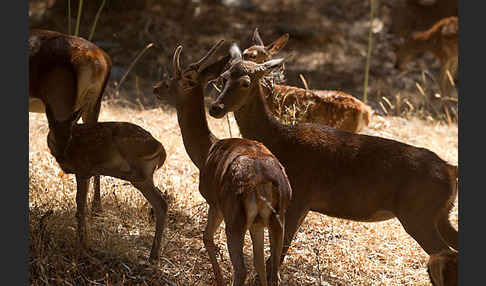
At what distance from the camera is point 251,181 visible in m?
3.94

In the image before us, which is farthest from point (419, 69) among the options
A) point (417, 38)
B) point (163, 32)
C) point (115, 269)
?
point (115, 269)

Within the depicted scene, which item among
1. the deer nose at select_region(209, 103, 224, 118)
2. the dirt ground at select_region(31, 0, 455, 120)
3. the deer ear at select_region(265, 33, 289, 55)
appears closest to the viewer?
the deer nose at select_region(209, 103, 224, 118)

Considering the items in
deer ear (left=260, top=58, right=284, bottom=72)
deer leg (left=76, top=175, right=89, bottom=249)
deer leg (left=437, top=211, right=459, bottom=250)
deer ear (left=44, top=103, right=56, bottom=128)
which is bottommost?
deer leg (left=76, top=175, right=89, bottom=249)

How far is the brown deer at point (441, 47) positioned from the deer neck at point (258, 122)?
6549mm

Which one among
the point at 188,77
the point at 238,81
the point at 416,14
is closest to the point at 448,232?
the point at 238,81

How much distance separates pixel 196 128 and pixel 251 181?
4.19 feet

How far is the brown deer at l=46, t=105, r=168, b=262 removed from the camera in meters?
4.83

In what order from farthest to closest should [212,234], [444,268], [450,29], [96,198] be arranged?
[450,29] < [96,198] < [212,234] < [444,268]

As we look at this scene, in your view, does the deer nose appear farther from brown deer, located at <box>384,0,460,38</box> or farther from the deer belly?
brown deer, located at <box>384,0,460,38</box>

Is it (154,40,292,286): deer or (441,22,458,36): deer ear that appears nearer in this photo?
(154,40,292,286): deer

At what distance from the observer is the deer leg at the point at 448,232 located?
4.77 meters

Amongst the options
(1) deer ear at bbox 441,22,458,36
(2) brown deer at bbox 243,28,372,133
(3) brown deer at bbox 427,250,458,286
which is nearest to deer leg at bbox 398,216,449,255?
(3) brown deer at bbox 427,250,458,286

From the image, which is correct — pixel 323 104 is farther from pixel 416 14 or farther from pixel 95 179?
pixel 416 14

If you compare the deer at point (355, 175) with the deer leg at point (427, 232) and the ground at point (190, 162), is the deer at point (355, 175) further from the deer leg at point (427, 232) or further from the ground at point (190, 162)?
the ground at point (190, 162)
